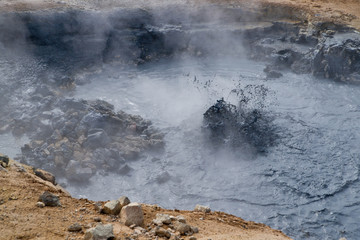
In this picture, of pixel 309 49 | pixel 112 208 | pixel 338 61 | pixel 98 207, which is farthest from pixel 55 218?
pixel 309 49

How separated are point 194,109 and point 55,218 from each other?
6.71 metres

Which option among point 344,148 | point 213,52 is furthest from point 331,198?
point 213,52

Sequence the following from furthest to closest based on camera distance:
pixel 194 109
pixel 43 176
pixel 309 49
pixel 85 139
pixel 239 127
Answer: pixel 309 49, pixel 194 109, pixel 239 127, pixel 85 139, pixel 43 176

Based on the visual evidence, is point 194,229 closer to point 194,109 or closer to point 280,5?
point 194,109

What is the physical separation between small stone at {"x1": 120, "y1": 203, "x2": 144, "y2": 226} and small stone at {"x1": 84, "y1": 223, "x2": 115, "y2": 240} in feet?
1.43

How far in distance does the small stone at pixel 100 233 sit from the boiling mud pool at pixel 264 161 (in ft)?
12.3

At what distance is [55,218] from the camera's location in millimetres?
3566

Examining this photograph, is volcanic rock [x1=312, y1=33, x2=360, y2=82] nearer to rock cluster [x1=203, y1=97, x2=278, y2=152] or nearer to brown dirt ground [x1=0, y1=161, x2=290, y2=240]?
rock cluster [x1=203, y1=97, x2=278, y2=152]

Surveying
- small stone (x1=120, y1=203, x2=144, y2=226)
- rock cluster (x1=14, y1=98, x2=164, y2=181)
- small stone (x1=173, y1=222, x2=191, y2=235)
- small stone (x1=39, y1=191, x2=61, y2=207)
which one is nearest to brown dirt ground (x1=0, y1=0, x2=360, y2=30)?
rock cluster (x1=14, y1=98, x2=164, y2=181)

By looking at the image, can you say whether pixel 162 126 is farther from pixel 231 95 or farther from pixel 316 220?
pixel 316 220

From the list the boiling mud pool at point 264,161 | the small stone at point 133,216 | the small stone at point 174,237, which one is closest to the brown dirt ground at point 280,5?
the boiling mud pool at point 264,161

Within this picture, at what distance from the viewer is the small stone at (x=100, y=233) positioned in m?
3.07

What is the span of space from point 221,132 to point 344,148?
301cm

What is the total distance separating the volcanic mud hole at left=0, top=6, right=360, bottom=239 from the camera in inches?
280
